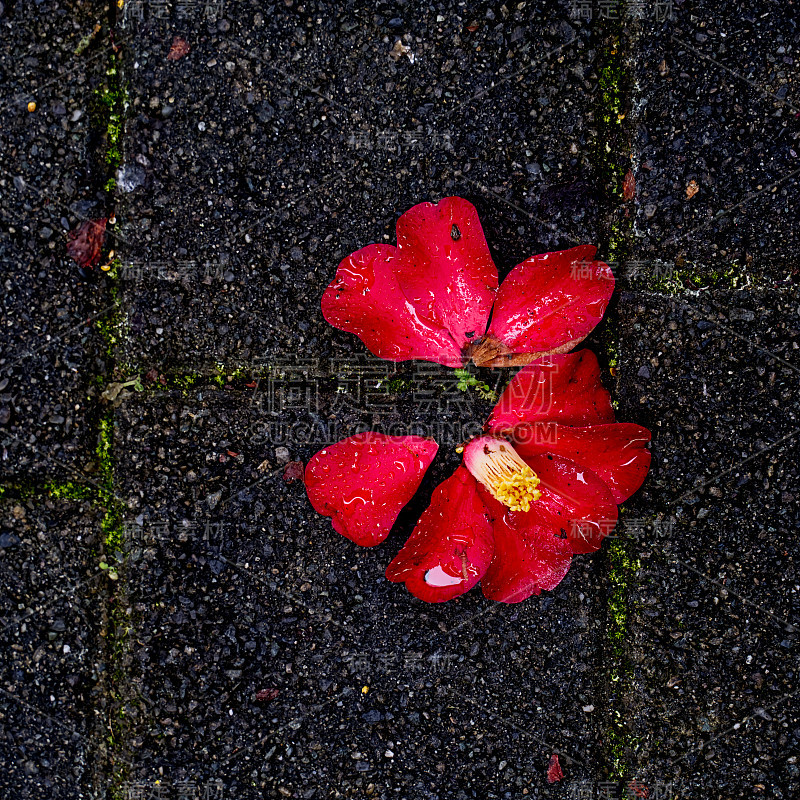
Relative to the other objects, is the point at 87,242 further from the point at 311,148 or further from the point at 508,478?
the point at 508,478

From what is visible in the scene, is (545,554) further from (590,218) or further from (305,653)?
(590,218)

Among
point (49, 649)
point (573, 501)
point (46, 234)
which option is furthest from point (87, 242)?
point (573, 501)

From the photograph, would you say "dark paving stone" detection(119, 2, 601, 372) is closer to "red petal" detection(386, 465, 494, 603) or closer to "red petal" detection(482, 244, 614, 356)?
"red petal" detection(482, 244, 614, 356)

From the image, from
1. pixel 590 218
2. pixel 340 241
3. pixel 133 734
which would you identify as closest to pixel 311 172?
pixel 340 241

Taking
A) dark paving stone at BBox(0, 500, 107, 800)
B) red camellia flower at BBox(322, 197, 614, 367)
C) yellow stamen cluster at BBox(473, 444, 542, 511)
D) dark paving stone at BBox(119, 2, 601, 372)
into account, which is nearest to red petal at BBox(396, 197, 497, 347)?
red camellia flower at BBox(322, 197, 614, 367)

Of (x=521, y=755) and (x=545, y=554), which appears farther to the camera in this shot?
(x=521, y=755)

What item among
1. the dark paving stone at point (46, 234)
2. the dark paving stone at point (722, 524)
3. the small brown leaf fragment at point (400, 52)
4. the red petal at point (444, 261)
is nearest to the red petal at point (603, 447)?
the dark paving stone at point (722, 524)
